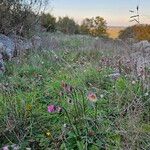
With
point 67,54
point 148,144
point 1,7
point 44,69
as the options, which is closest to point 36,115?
point 148,144

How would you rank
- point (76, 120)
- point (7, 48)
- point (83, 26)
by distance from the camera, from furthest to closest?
point (83, 26), point (7, 48), point (76, 120)

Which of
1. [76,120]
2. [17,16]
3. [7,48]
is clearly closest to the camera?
[76,120]

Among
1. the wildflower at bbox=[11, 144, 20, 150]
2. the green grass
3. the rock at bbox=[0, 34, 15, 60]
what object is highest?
the rock at bbox=[0, 34, 15, 60]

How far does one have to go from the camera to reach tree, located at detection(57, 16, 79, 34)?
21.5 metres

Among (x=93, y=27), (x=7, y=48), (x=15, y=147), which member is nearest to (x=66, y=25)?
(x=93, y=27)

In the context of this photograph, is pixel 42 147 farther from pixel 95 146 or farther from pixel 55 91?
pixel 55 91

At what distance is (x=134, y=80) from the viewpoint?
5.53 metres

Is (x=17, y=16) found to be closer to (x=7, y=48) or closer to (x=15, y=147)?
(x=7, y=48)

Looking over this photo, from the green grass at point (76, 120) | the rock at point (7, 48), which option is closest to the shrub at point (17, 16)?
the rock at point (7, 48)

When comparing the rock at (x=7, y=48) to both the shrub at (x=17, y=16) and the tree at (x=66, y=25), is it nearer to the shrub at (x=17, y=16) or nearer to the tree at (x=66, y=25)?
the shrub at (x=17, y=16)

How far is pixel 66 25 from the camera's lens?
2355 centimetres

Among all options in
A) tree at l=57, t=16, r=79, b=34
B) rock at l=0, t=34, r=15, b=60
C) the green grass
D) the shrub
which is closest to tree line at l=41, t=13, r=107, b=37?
tree at l=57, t=16, r=79, b=34

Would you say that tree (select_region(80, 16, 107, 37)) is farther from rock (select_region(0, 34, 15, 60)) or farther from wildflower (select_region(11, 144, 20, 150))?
wildflower (select_region(11, 144, 20, 150))

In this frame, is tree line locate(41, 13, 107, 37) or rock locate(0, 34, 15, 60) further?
tree line locate(41, 13, 107, 37)
